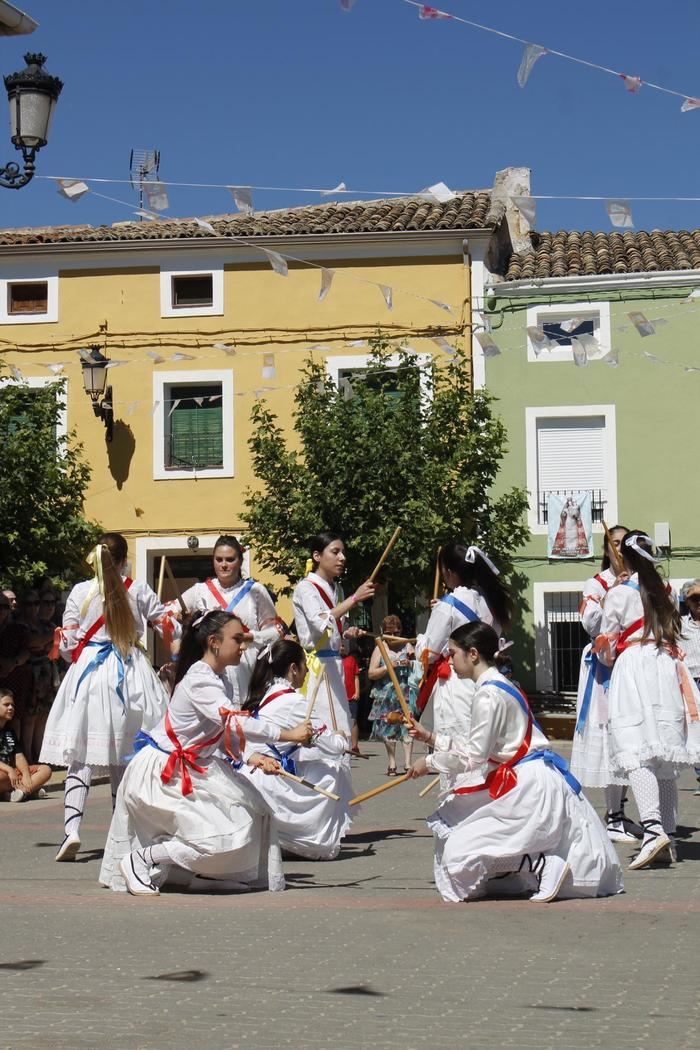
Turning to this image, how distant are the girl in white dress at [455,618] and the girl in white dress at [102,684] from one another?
1714 mm

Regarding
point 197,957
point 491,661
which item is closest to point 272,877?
point 491,661

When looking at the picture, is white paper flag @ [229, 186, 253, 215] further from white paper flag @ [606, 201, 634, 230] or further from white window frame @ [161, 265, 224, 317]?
white window frame @ [161, 265, 224, 317]

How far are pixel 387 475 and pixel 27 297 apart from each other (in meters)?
8.02

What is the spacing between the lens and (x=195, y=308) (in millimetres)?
28375

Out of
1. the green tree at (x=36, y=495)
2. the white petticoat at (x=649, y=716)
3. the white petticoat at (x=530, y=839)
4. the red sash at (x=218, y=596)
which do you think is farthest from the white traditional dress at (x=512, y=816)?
the green tree at (x=36, y=495)

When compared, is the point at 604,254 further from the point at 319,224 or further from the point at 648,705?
the point at 648,705

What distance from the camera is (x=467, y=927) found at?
22.9 ft

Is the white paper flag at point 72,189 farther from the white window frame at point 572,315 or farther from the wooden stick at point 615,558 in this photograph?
the white window frame at point 572,315

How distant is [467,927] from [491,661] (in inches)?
62.4

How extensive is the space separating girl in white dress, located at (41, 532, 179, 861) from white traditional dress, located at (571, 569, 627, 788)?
2.73 meters

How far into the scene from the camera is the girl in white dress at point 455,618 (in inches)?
384

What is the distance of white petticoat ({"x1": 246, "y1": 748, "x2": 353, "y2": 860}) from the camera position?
31.9 feet

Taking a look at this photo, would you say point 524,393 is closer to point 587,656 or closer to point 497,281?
point 497,281

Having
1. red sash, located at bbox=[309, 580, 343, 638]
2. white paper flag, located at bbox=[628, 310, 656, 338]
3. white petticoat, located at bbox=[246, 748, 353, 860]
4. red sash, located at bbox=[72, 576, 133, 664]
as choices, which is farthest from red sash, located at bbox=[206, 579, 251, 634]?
white paper flag, located at bbox=[628, 310, 656, 338]
